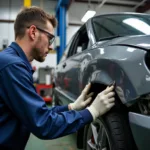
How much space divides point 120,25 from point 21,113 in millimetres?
1463

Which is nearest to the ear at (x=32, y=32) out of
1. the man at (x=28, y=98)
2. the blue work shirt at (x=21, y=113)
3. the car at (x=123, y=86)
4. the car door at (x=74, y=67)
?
the man at (x=28, y=98)

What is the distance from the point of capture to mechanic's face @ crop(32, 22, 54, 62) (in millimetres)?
1309

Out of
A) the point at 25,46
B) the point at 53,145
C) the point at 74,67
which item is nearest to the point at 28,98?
the point at 25,46

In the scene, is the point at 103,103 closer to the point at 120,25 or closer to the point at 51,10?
the point at 120,25

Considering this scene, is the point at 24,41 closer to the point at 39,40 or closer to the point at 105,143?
the point at 39,40

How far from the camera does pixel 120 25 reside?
217 centimetres

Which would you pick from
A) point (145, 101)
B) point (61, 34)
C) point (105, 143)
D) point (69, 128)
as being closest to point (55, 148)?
point (105, 143)

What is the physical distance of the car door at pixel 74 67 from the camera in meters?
2.24

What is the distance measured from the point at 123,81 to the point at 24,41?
627 mm

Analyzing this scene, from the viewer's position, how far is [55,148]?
9.25 ft

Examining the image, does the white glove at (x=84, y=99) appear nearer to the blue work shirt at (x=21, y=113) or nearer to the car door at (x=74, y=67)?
the blue work shirt at (x=21, y=113)

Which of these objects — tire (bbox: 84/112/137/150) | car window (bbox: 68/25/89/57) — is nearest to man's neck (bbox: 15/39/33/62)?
tire (bbox: 84/112/137/150)

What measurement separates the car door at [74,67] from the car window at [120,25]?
10.2 inches

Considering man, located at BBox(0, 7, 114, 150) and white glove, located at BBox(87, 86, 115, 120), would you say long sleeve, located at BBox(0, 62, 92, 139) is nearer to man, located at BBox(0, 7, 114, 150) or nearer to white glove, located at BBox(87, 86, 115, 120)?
man, located at BBox(0, 7, 114, 150)
